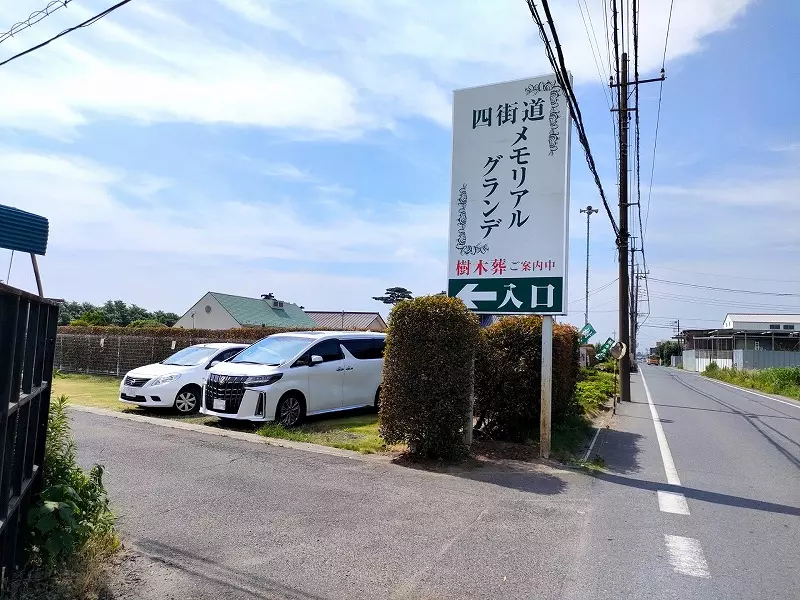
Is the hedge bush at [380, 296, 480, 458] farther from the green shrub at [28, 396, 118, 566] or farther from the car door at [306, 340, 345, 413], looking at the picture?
the green shrub at [28, 396, 118, 566]

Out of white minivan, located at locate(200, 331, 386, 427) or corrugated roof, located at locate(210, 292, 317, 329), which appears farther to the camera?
corrugated roof, located at locate(210, 292, 317, 329)

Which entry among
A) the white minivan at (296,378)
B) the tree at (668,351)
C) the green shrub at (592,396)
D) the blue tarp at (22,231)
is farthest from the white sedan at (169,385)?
the tree at (668,351)

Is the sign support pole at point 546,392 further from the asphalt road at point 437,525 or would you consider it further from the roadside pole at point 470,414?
the roadside pole at point 470,414

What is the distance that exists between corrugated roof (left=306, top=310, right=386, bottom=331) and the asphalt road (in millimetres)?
36831

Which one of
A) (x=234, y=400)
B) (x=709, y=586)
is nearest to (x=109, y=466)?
(x=234, y=400)

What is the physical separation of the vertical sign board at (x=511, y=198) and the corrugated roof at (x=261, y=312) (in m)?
34.4

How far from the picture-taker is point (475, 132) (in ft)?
30.3

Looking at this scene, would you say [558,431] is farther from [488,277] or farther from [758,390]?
[758,390]

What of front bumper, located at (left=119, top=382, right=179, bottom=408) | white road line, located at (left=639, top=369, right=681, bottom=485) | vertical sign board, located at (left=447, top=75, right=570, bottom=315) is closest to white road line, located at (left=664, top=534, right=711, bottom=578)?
white road line, located at (left=639, top=369, right=681, bottom=485)

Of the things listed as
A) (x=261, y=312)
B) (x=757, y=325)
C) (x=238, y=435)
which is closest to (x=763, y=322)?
(x=757, y=325)

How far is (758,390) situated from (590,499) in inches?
1189

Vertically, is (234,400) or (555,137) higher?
(555,137)

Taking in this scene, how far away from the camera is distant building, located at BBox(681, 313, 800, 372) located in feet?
145

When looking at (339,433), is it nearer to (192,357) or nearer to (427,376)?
(427,376)
